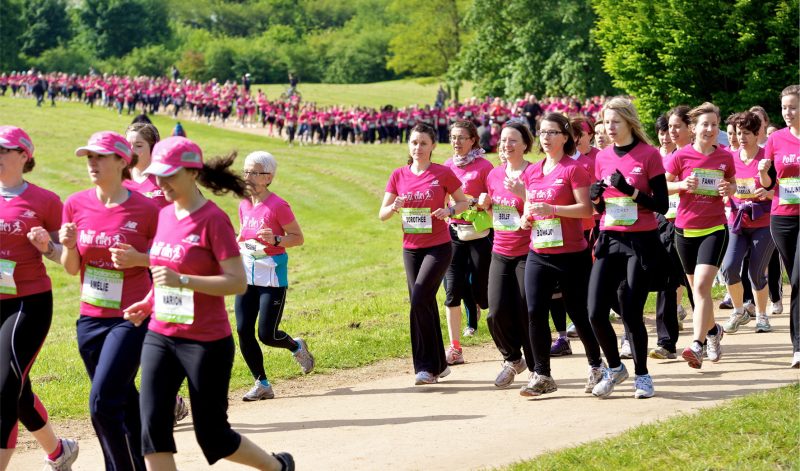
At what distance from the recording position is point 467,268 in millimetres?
12109

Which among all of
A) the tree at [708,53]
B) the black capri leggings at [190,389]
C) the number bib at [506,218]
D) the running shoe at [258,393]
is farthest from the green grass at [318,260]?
the tree at [708,53]

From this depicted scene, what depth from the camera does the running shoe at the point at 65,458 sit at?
7.83 metres

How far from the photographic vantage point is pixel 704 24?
31000 mm

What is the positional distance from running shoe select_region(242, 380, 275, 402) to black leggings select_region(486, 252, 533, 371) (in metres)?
2.05

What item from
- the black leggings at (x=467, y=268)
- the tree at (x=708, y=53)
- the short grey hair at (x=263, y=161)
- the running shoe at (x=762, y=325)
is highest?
the tree at (x=708, y=53)

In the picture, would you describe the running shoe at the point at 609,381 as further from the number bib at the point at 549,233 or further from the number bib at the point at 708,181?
the number bib at the point at 708,181

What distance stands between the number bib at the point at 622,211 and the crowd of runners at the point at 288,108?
2822 cm

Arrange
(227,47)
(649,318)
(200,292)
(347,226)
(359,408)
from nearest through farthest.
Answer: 1. (200,292)
2. (359,408)
3. (649,318)
4. (347,226)
5. (227,47)

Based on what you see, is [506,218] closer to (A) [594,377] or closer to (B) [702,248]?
(A) [594,377]

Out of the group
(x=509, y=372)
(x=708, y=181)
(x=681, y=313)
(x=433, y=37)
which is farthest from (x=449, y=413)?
(x=433, y=37)

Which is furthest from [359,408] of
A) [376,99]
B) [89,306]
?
[376,99]

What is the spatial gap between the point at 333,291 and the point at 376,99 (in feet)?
244

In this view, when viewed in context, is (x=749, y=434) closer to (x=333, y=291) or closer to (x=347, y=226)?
(x=333, y=291)

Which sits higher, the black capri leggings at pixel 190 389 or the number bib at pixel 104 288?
the number bib at pixel 104 288
